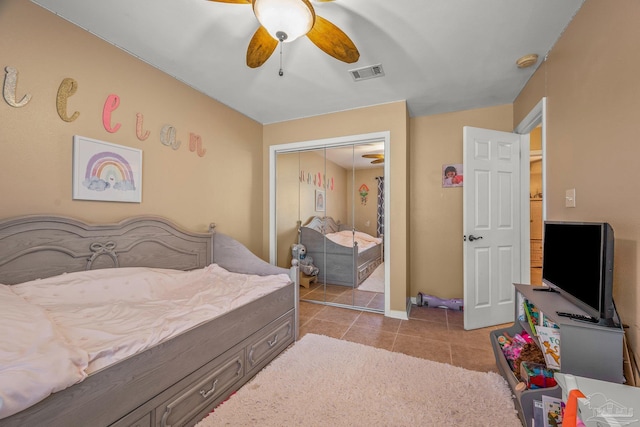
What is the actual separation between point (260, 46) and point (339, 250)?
2.49 m

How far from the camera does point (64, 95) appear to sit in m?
1.83

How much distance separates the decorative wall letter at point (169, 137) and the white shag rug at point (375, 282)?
2.64m

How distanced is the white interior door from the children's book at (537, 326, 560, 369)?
1274 mm

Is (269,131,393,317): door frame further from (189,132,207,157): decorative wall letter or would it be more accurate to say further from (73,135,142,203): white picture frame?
(73,135,142,203): white picture frame

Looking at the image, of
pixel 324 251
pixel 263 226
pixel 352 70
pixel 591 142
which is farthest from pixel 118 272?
pixel 591 142

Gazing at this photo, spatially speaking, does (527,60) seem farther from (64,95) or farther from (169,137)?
(64,95)

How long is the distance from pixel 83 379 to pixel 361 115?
3236 millimetres

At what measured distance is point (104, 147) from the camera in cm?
204

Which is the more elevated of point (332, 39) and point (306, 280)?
point (332, 39)

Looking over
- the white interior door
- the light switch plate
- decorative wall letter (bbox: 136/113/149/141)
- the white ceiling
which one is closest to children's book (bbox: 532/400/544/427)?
the light switch plate

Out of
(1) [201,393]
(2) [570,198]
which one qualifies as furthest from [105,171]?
(2) [570,198]

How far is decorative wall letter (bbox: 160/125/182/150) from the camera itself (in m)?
2.49

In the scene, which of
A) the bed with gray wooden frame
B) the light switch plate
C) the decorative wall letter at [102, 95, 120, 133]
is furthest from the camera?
the decorative wall letter at [102, 95, 120, 133]

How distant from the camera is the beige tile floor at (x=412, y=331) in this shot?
88.6 inches
